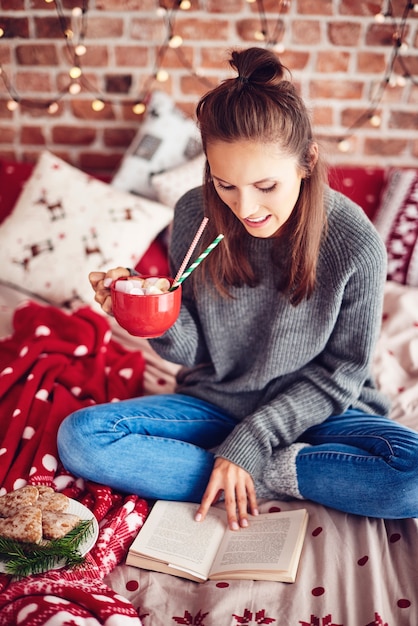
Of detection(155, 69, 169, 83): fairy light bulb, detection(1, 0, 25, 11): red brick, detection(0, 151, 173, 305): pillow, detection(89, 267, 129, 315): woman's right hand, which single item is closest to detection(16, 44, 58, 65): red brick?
detection(1, 0, 25, 11): red brick

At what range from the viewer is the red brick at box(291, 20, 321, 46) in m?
2.24

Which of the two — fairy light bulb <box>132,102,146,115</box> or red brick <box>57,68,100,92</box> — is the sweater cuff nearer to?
fairy light bulb <box>132,102,146,115</box>

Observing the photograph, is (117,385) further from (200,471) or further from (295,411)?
(295,411)

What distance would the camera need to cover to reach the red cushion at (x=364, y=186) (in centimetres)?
224

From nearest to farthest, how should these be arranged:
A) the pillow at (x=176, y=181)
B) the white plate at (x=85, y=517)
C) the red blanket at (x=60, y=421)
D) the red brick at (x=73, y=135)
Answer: the red blanket at (x=60, y=421), the white plate at (x=85, y=517), the pillow at (x=176, y=181), the red brick at (x=73, y=135)

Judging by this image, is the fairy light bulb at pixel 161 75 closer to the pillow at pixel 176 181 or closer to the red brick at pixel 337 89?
the pillow at pixel 176 181

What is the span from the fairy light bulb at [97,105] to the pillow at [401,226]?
41.8 inches

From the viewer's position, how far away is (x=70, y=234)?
204cm

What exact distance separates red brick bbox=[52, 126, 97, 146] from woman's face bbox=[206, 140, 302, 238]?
1411 millimetres

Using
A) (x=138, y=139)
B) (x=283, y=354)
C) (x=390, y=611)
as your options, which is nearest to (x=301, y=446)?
(x=283, y=354)

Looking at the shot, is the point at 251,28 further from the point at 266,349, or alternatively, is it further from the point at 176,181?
the point at 266,349

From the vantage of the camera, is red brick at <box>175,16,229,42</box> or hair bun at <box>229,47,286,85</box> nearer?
hair bun at <box>229,47,286,85</box>

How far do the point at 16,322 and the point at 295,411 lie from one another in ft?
2.83

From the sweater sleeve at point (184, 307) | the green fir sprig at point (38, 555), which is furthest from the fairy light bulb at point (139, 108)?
→ the green fir sprig at point (38, 555)
